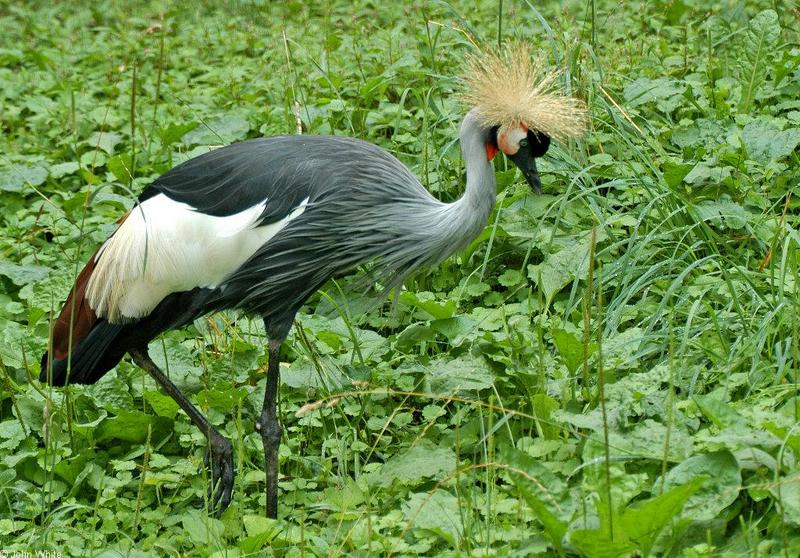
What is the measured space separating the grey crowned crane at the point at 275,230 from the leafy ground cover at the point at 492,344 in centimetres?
15

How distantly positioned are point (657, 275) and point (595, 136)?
2.46 feet

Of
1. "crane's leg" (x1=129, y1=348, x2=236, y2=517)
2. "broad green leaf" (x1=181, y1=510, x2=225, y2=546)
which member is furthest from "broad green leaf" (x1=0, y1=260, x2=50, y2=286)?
"broad green leaf" (x1=181, y1=510, x2=225, y2=546)

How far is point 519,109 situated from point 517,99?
0.03m

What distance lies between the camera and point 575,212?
162 inches

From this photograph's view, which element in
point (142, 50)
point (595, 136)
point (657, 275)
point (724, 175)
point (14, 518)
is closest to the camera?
point (14, 518)

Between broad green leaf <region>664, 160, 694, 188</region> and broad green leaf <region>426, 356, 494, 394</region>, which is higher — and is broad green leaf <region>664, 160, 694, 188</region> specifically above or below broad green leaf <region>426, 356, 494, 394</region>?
above

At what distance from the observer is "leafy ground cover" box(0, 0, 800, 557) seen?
8.64 ft

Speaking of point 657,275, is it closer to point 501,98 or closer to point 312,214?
point 501,98

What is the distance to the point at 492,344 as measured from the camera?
11.1 feet

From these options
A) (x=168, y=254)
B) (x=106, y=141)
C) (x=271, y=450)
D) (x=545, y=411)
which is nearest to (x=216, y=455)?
(x=271, y=450)

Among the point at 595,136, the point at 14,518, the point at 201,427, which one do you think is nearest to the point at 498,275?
the point at 595,136

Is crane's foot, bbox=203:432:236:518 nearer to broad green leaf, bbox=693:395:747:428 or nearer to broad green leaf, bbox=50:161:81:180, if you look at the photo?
broad green leaf, bbox=693:395:747:428

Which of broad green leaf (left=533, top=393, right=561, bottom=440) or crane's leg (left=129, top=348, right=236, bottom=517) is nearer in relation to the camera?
broad green leaf (left=533, top=393, right=561, bottom=440)

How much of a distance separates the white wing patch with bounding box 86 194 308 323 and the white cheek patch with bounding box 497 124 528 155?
581 millimetres
